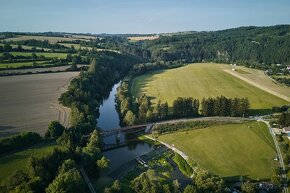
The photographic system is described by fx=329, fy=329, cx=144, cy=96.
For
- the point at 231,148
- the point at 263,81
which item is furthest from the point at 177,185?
the point at 263,81

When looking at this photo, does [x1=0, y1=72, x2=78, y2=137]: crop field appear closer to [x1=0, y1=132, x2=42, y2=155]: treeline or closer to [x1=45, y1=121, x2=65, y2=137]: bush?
[x1=45, y1=121, x2=65, y2=137]: bush

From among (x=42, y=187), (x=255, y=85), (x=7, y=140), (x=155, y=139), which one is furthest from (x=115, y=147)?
(x=255, y=85)

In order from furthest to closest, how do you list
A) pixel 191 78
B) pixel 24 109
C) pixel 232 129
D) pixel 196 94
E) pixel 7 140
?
pixel 191 78 → pixel 196 94 → pixel 24 109 → pixel 232 129 → pixel 7 140

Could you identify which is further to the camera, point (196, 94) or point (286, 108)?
point (196, 94)

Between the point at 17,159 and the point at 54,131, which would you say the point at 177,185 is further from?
the point at 54,131

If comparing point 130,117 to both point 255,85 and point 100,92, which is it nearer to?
point 100,92

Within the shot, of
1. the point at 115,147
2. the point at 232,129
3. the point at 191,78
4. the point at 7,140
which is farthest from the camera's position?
the point at 191,78

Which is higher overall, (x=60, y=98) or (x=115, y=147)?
(x=60, y=98)
